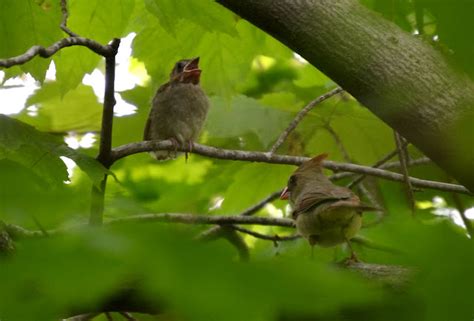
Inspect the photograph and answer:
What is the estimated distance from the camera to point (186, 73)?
198 inches

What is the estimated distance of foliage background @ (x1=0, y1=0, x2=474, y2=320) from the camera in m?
0.59

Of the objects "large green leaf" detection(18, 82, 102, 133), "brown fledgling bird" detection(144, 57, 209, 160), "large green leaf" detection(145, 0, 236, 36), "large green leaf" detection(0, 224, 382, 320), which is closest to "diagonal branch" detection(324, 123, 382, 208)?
"brown fledgling bird" detection(144, 57, 209, 160)

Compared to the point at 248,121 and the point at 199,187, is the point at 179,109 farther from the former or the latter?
the point at 199,187

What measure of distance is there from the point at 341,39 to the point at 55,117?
113 inches

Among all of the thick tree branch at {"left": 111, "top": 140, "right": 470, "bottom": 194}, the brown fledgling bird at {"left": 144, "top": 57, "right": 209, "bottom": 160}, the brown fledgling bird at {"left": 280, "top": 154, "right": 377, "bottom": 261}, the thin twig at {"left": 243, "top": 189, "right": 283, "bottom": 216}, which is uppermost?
the brown fledgling bird at {"left": 144, "top": 57, "right": 209, "bottom": 160}

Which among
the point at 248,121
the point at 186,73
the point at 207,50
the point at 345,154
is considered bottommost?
the point at 345,154

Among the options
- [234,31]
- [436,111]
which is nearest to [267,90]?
[234,31]

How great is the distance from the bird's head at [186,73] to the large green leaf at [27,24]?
1982mm

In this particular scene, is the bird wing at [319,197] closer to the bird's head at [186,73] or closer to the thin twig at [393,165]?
the thin twig at [393,165]

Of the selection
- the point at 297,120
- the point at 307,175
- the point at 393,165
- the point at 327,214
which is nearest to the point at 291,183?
the point at 307,175

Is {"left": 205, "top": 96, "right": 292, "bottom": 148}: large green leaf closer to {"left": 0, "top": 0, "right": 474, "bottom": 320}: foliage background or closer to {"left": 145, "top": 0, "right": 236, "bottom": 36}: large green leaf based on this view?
{"left": 0, "top": 0, "right": 474, "bottom": 320}: foliage background

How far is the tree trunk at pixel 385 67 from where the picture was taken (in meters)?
1.83

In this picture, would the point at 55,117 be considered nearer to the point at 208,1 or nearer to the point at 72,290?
the point at 208,1

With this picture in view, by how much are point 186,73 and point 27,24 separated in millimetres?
2289
